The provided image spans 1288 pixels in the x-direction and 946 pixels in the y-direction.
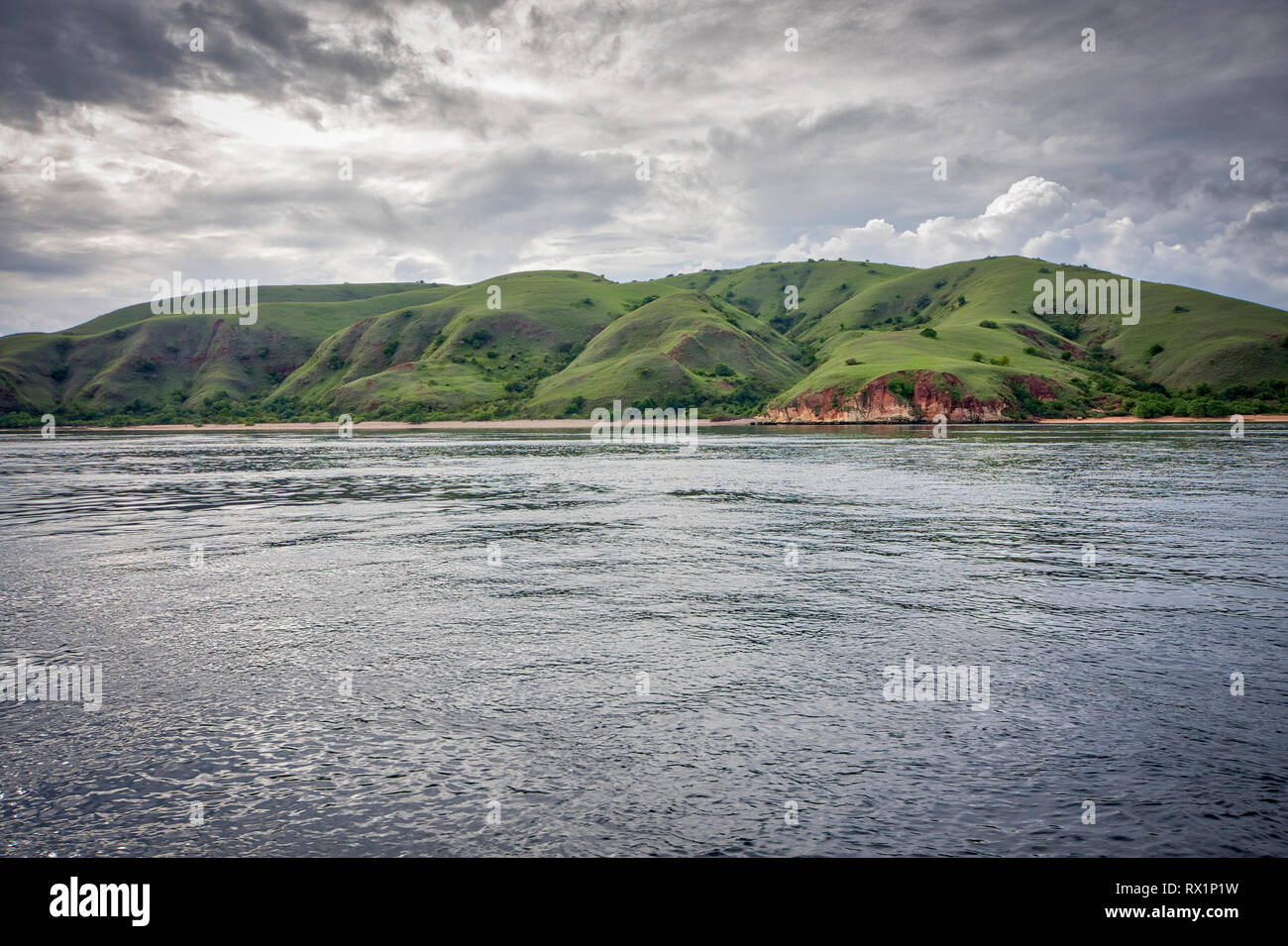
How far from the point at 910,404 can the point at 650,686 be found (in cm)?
17526

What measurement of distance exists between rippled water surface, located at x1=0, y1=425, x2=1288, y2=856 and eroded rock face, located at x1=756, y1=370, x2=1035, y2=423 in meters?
139

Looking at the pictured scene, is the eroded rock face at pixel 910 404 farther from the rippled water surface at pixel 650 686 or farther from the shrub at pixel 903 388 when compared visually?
the rippled water surface at pixel 650 686

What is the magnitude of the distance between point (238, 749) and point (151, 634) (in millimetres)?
9174

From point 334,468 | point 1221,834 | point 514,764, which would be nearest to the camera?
point 1221,834

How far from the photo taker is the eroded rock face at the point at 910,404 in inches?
6870

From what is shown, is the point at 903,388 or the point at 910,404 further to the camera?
the point at 903,388

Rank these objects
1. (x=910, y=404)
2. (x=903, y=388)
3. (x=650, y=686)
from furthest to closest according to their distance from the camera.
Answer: (x=903, y=388) < (x=910, y=404) < (x=650, y=686)

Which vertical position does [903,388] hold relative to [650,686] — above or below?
above

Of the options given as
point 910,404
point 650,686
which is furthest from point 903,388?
point 650,686

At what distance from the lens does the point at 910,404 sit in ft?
591

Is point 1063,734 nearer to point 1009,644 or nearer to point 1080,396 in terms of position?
point 1009,644

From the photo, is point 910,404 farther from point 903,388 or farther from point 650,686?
point 650,686
